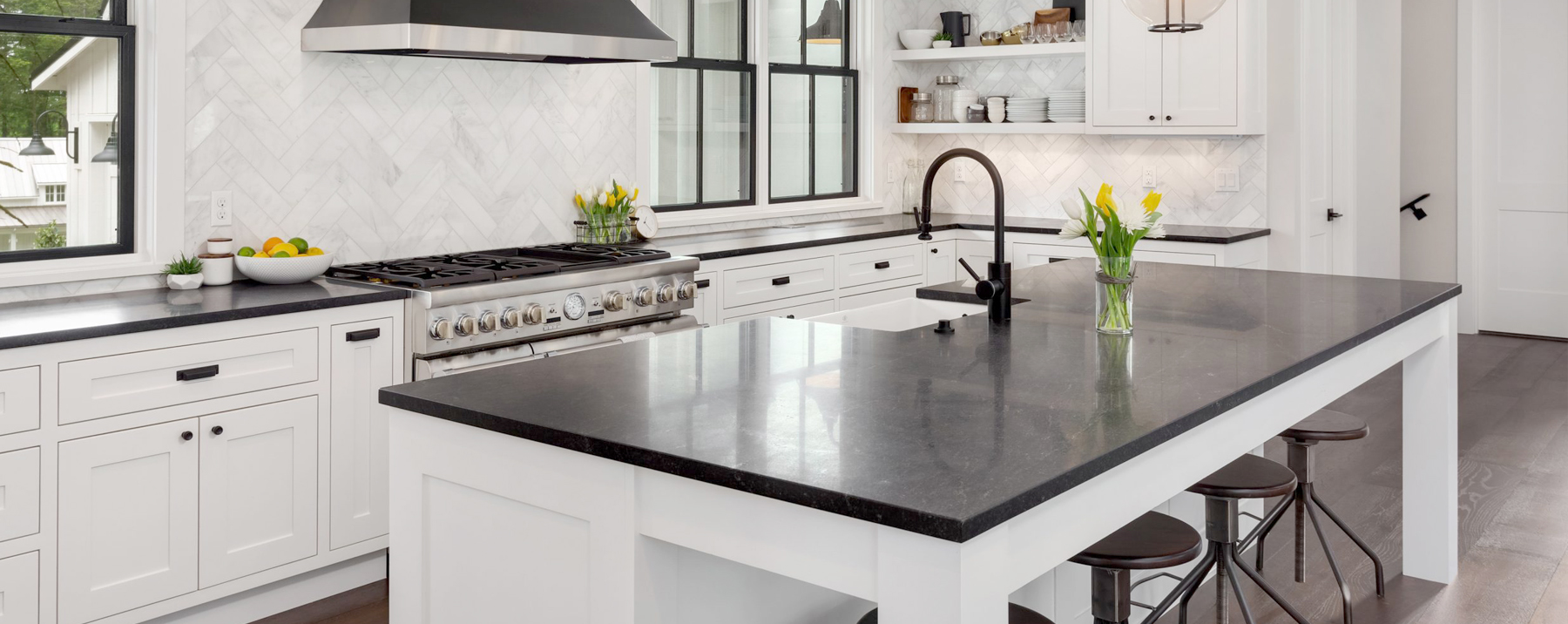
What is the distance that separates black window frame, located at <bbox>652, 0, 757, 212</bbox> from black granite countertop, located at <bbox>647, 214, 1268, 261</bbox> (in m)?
0.16

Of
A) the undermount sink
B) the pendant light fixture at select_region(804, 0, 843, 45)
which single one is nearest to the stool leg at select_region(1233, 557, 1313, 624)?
the undermount sink

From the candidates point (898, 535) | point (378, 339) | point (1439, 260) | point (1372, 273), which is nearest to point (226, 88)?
point (378, 339)

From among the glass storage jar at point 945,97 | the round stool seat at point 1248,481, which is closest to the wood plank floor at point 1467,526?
the round stool seat at point 1248,481

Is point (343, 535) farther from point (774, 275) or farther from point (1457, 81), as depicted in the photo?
point (1457, 81)

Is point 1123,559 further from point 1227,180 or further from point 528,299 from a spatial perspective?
point 1227,180

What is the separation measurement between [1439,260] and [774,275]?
218 inches

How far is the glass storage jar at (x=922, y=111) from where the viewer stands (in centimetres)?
670

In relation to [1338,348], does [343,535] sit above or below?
below

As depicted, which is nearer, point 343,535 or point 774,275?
point 343,535

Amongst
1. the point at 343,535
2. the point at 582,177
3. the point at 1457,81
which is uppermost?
the point at 1457,81

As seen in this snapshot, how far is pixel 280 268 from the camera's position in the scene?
3621 mm

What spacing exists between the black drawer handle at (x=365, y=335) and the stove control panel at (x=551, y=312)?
0.13 metres

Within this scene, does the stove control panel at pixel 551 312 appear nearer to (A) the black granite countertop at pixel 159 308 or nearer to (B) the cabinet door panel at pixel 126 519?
(A) the black granite countertop at pixel 159 308

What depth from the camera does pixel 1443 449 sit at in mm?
3490
